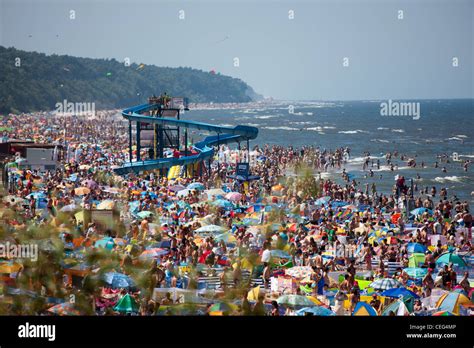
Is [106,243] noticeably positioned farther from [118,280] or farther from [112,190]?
[112,190]

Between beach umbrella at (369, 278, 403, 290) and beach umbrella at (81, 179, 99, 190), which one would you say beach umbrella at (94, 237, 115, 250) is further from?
beach umbrella at (81, 179, 99, 190)

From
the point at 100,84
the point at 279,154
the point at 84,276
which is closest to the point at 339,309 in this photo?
the point at 84,276

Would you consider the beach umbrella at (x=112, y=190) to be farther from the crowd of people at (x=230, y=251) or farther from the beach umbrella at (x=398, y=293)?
the beach umbrella at (x=398, y=293)
